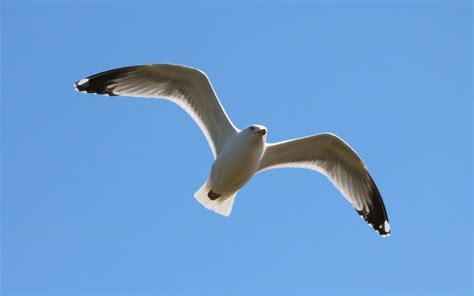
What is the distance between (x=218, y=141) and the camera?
8.14m

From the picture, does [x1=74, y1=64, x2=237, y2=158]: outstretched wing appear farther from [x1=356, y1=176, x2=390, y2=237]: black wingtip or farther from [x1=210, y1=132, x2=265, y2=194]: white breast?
[x1=356, y1=176, x2=390, y2=237]: black wingtip

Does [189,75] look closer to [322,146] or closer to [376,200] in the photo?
[322,146]

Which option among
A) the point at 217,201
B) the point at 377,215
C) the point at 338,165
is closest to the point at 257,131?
the point at 217,201

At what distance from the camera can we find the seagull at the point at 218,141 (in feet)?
25.7

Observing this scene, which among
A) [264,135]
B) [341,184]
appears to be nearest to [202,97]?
[264,135]

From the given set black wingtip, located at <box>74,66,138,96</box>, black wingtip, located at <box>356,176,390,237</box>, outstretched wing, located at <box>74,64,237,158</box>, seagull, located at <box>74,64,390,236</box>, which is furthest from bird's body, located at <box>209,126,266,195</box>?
black wingtip, located at <box>356,176,390,237</box>

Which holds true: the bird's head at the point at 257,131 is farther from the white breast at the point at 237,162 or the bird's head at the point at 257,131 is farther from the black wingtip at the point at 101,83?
the black wingtip at the point at 101,83

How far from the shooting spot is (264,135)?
766 cm

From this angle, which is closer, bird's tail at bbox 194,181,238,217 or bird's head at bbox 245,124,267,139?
bird's head at bbox 245,124,267,139

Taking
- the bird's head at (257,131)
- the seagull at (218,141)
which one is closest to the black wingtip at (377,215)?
the seagull at (218,141)

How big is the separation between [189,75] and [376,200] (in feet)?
7.39

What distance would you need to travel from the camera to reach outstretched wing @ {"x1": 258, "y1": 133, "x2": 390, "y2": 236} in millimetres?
8203

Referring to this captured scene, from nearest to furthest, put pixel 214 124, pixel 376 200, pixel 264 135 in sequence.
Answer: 1. pixel 264 135
2. pixel 214 124
3. pixel 376 200

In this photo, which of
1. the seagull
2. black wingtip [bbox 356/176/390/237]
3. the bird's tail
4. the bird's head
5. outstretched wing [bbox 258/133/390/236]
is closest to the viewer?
the bird's head
